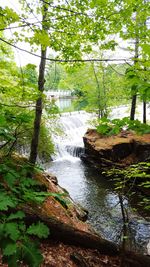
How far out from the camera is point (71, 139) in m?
18.2

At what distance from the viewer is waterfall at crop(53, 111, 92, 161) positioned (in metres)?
15.3

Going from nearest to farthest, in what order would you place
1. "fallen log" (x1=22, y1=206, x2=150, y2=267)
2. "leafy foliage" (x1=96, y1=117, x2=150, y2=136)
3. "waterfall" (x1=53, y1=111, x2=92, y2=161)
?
"leafy foliage" (x1=96, y1=117, x2=150, y2=136) → "fallen log" (x1=22, y1=206, x2=150, y2=267) → "waterfall" (x1=53, y1=111, x2=92, y2=161)

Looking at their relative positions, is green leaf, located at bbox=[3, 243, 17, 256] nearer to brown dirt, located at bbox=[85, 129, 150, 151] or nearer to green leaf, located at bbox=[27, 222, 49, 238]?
green leaf, located at bbox=[27, 222, 49, 238]

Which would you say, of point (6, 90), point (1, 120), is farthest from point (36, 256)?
point (6, 90)

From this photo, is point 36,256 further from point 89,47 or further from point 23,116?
point 89,47

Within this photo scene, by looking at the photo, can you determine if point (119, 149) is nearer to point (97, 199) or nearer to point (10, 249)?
point (97, 199)

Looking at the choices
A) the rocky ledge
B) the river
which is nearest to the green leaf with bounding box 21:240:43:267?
the river

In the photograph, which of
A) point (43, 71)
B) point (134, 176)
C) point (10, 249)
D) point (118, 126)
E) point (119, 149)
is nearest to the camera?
point (10, 249)

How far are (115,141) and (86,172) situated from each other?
7.20 feet

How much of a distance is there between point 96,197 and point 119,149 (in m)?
3.43

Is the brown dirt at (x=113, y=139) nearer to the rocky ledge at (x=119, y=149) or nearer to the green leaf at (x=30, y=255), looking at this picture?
the rocky ledge at (x=119, y=149)

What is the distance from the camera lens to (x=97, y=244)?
3.68m

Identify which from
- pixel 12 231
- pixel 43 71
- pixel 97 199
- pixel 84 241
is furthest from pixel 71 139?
pixel 12 231

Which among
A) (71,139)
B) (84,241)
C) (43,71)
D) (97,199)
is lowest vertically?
(97,199)
